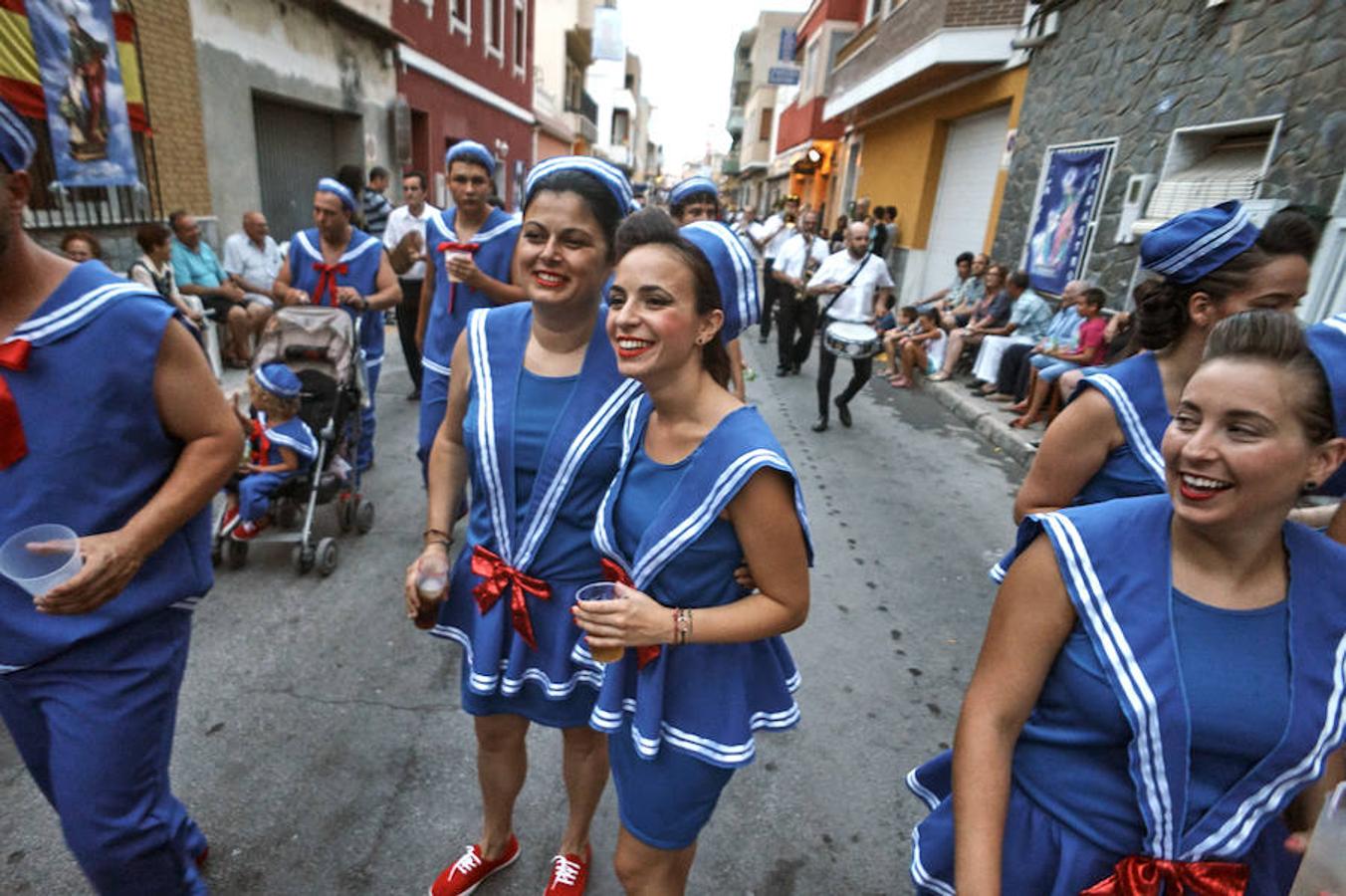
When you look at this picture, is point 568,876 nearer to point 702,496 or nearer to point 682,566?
point 682,566

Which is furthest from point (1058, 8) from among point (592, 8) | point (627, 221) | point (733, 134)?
point (733, 134)

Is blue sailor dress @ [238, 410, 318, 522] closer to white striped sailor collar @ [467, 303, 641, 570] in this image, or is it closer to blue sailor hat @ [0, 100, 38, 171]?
white striped sailor collar @ [467, 303, 641, 570]

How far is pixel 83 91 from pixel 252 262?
1956 millimetres

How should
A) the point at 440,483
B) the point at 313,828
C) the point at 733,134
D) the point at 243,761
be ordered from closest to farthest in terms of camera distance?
the point at 440,483 → the point at 313,828 → the point at 243,761 → the point at 733,134

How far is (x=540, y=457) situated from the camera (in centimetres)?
187

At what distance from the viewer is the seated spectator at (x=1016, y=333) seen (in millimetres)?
9016

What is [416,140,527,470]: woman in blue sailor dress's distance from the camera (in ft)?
12.5

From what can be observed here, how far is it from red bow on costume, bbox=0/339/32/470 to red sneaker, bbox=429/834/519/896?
164 cm

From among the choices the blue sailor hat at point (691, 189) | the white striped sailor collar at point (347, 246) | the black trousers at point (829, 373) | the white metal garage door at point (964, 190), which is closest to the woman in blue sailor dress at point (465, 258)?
the white striped sailor collar at point (347, 246)

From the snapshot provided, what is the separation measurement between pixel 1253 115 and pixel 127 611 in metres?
8.53

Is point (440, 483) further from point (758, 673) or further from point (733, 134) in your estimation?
point (733, 134)

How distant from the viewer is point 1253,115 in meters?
6.42

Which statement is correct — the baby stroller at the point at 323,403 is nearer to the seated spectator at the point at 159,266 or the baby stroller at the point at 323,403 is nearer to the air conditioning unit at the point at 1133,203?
the seated spectator at the point at 159,266

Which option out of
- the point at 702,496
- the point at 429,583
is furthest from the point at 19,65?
the point at 702,496
